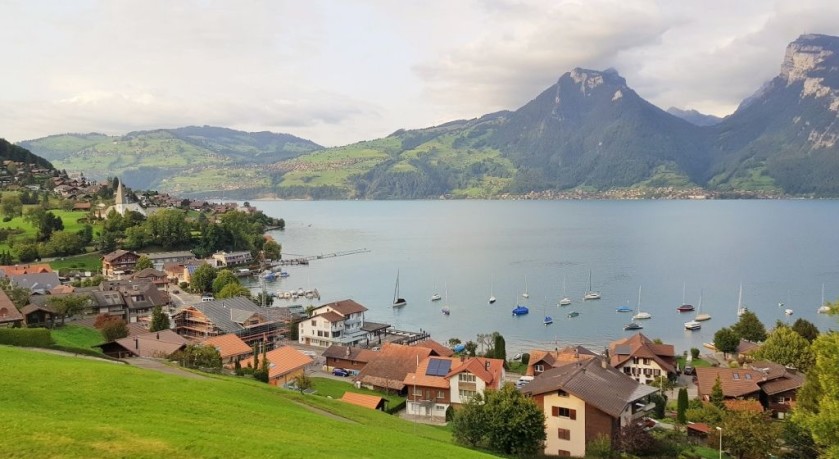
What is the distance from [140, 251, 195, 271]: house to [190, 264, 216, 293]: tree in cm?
1834

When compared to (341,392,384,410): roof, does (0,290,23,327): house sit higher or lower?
higher

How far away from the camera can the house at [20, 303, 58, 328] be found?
44.0m

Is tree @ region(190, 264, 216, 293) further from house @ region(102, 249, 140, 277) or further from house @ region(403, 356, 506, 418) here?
house @ region(403, 356, 506, 418)

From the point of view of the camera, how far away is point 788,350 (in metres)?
42.9

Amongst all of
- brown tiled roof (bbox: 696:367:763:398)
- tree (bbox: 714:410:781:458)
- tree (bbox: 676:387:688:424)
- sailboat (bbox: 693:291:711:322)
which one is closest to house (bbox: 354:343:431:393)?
tree (bbox: 676:387:688:424)

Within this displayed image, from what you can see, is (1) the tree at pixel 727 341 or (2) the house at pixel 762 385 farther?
(1) the tree at pixel 727 341

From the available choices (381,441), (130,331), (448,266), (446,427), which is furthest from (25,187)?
(381,441)

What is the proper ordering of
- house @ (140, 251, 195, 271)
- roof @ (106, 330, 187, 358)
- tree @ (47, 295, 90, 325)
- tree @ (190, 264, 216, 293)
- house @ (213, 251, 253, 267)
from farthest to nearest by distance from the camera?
house @ (213, 251, 253, 267) < house @ (140, 251, 195, 271) < tree @ (190, 264, 216, 293) < tree @ (47, 295, 90, 325) < roof @ (106, 330, 187, 358)

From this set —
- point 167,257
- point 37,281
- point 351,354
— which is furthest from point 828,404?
point 167,257

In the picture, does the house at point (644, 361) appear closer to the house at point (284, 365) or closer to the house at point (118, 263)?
the house at point (284, 365)

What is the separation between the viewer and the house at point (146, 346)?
116 ft

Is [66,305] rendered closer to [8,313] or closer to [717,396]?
[8,313]

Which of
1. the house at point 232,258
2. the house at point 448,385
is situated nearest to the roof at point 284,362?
the house at point 448,385

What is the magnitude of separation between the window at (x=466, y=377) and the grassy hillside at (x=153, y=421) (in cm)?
1501
